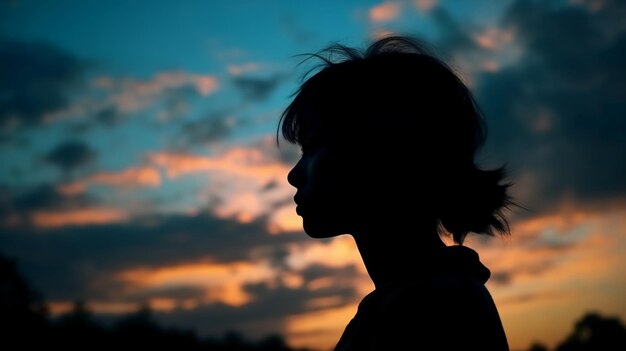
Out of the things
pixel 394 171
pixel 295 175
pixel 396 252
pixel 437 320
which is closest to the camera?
pixel 437 320

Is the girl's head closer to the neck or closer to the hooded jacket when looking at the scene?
the neck

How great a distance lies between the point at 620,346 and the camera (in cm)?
4494

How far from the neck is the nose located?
1.41ft

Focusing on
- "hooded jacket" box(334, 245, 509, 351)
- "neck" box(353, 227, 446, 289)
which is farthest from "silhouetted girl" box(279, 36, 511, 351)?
"hooded jacket" box(334, 245, 509, 351)

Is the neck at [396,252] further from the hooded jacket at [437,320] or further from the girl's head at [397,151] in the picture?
the hooded jacket at [437,320]

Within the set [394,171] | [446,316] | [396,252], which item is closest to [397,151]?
[394,171]

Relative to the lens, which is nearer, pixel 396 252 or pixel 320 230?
pixel 396 252

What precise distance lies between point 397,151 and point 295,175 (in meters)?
0.54

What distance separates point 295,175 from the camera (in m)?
2.75

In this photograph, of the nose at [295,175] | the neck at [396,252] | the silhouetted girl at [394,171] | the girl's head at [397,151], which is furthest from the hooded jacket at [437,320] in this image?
the nose at [295,175]

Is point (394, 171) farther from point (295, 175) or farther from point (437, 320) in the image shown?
point (437, 320)

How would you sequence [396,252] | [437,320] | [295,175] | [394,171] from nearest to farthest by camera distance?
[437,320], [396,252], [394,171], [295,175]

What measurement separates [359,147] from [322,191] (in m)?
0.29

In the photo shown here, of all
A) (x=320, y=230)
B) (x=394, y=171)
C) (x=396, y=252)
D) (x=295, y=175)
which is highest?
(x=295, y=175)
